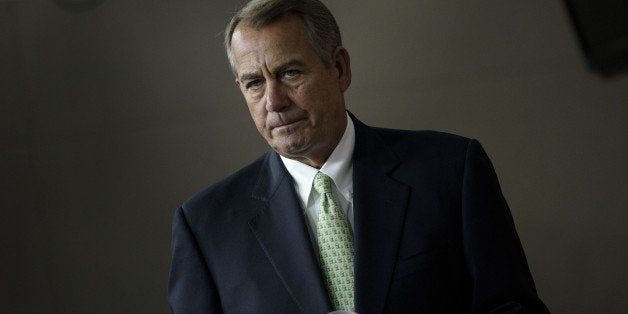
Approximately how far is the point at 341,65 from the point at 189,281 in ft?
1.70

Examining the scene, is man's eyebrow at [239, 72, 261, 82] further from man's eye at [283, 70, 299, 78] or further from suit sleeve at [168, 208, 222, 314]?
suit sleeve at [168, 208, 222, 314]

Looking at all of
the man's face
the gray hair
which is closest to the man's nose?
the man's face

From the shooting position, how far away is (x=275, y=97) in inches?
61.7

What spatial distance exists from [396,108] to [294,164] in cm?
85

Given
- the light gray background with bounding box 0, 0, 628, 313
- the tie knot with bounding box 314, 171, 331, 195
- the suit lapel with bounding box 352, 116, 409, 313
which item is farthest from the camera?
the light gray background with bounding box 0, 0, 628, 313

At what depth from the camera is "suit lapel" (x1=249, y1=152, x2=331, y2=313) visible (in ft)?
5.09

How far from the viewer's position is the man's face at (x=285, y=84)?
1.58m

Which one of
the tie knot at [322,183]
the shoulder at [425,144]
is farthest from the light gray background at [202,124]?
the tie knot at [322,183]

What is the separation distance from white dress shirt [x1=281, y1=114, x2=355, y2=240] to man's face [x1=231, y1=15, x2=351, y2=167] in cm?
6

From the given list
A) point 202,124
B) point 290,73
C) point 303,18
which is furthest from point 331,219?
point 202,124

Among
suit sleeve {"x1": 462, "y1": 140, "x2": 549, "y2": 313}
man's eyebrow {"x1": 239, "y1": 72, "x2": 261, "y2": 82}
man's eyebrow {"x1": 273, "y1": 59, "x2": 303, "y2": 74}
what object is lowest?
suit sleeve {"x1": 462, "y1": 140, "x2": 549, "y2": 313}

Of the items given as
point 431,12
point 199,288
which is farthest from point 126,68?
point 199,288

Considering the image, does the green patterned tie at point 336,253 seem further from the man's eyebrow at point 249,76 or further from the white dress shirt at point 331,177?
the man's eyebrow at point 249,76

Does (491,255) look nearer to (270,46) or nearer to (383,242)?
(383,242)
